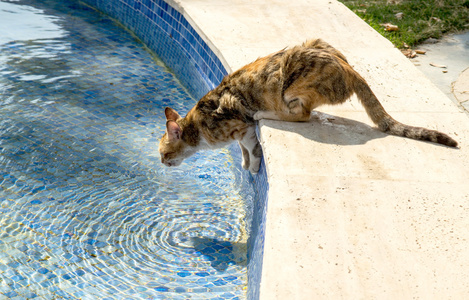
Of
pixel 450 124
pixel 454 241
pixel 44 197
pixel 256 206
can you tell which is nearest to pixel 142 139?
pixel 44 197

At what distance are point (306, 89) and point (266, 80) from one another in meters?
0.35

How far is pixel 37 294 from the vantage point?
3.47 meters

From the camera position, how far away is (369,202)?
3223 mm

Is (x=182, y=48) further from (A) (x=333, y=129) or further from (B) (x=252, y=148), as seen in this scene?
(A) (x=333, y=129)

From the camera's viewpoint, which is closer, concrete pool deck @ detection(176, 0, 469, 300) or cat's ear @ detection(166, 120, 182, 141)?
concrete pool deck @ detection(176, 0, 469, 300)

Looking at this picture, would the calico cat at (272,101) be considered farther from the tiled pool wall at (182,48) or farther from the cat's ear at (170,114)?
the tiled pool wall at (182,48)

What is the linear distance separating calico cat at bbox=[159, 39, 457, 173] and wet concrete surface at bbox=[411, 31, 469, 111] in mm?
1875

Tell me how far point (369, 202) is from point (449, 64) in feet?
12.6

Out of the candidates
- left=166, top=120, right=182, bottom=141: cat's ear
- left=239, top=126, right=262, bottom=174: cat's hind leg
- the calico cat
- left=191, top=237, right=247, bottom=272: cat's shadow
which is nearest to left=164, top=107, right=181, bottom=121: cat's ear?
the calico cat

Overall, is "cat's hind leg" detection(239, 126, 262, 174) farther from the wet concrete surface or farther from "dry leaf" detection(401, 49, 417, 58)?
"dry leaf" detection(401, 49, 417, 58)

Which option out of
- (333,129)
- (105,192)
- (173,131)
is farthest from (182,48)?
(333,129)

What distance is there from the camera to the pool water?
3.64 m

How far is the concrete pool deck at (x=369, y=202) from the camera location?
2621 millimetres

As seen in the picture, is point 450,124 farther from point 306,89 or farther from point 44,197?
point 44,197
